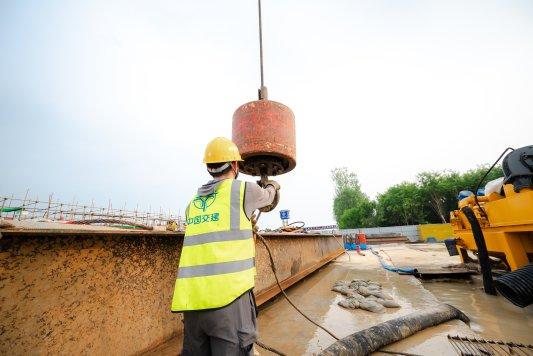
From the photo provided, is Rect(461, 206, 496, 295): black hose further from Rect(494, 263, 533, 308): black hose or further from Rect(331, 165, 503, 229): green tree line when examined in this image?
Rect(331, 165, 503, 229): green tree line

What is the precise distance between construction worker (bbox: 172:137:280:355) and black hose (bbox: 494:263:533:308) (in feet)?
9.21

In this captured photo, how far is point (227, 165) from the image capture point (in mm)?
1805

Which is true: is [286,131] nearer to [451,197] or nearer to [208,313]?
[208,313]

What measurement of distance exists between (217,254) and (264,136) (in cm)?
139

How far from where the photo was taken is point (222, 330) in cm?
129

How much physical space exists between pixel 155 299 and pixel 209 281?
102cm

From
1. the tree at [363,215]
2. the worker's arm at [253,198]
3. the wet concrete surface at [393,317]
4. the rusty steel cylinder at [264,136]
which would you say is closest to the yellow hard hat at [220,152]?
the worker's arm at [253,198]

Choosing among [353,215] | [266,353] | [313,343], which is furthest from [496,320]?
[353,215]

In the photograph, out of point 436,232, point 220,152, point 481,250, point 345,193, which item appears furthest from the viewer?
point 345,193

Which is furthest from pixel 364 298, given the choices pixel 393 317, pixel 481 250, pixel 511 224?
pixel 511 224

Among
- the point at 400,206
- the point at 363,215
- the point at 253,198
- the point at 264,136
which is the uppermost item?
the point at 400,206

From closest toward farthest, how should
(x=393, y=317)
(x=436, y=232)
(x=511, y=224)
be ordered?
(x=393, y=317) < (x=511, y=224) < (x=436, y=232)

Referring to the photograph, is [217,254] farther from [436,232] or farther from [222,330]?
[436,232]

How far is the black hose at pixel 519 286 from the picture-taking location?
2.43 meters
